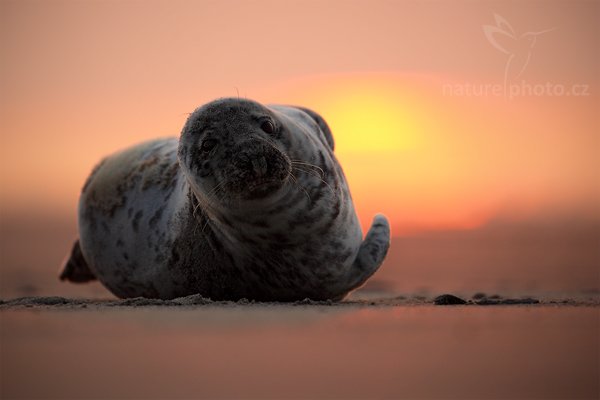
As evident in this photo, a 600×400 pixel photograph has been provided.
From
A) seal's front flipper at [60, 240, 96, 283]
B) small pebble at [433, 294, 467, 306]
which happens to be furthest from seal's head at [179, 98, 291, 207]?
seal's front flipper at [60, 240, 96, 283]

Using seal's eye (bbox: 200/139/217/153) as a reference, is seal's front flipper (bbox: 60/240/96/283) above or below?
below

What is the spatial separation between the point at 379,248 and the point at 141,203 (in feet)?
6.20

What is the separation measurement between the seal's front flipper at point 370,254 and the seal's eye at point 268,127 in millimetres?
1358

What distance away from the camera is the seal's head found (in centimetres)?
516

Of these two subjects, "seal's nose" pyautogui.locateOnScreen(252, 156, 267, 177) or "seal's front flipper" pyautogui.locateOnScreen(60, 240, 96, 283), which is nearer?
"seal's nose" pyautogui.locateOnScreen(252, 156, 267, 177)

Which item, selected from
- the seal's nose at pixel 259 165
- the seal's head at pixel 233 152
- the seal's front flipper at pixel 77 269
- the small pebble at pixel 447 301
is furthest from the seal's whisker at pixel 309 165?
the seal's front flipper at pixel 77 269

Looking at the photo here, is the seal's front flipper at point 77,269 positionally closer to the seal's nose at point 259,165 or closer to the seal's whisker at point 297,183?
→ the seal's whisker at point 297,183

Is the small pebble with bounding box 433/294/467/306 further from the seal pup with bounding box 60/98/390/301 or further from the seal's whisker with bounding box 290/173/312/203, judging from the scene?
the seal's whisker with bounding box 290/173/312/203

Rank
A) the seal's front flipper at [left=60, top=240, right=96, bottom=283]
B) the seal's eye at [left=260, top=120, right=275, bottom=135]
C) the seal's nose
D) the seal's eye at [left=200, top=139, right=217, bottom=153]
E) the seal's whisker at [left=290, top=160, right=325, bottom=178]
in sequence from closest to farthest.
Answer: the seal's nose
the seal's eye at [left=200, top=139, right=217, bottom=153]
the seal's eye at [left=260, top=120, right=275, bottom=135]
the seal's whisker at [left=290, top=160, right=325, bottom=178]
the seal's front flipper at [left=60, top=240, right=96, bottom=283]

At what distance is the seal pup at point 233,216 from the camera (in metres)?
5.37

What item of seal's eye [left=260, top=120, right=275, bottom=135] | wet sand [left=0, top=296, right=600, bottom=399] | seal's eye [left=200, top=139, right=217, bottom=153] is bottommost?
wet sand [left=0, top=296, right=600, bottom=399]

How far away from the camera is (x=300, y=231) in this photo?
588 cm

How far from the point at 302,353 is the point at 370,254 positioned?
2.91 meters

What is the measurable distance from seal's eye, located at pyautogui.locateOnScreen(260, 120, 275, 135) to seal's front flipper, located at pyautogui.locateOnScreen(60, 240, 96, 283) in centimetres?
329
